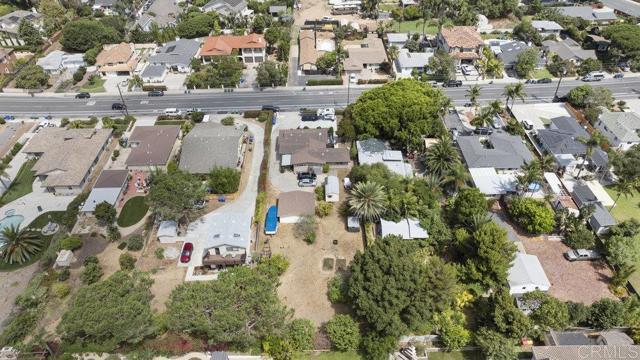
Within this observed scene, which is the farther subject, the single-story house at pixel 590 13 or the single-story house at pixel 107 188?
the single-story house at pixel 590 13

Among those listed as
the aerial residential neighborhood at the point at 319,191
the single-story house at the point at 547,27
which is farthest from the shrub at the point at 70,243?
the single-story house at the point at 547,27

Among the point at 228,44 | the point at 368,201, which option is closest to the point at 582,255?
the point at 368,201

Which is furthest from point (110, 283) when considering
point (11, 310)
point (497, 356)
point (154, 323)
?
point (497, 356)

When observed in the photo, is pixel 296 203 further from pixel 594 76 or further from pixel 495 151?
pixel 594 76

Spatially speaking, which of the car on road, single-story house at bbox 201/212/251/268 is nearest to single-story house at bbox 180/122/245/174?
single-story house at bbox 201/212/251/268

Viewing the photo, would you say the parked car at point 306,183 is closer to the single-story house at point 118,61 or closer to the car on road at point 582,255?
the car on road at point 582,255

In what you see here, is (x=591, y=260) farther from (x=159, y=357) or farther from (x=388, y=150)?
(x=159, y=357)

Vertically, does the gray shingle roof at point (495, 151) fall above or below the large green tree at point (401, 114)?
below
